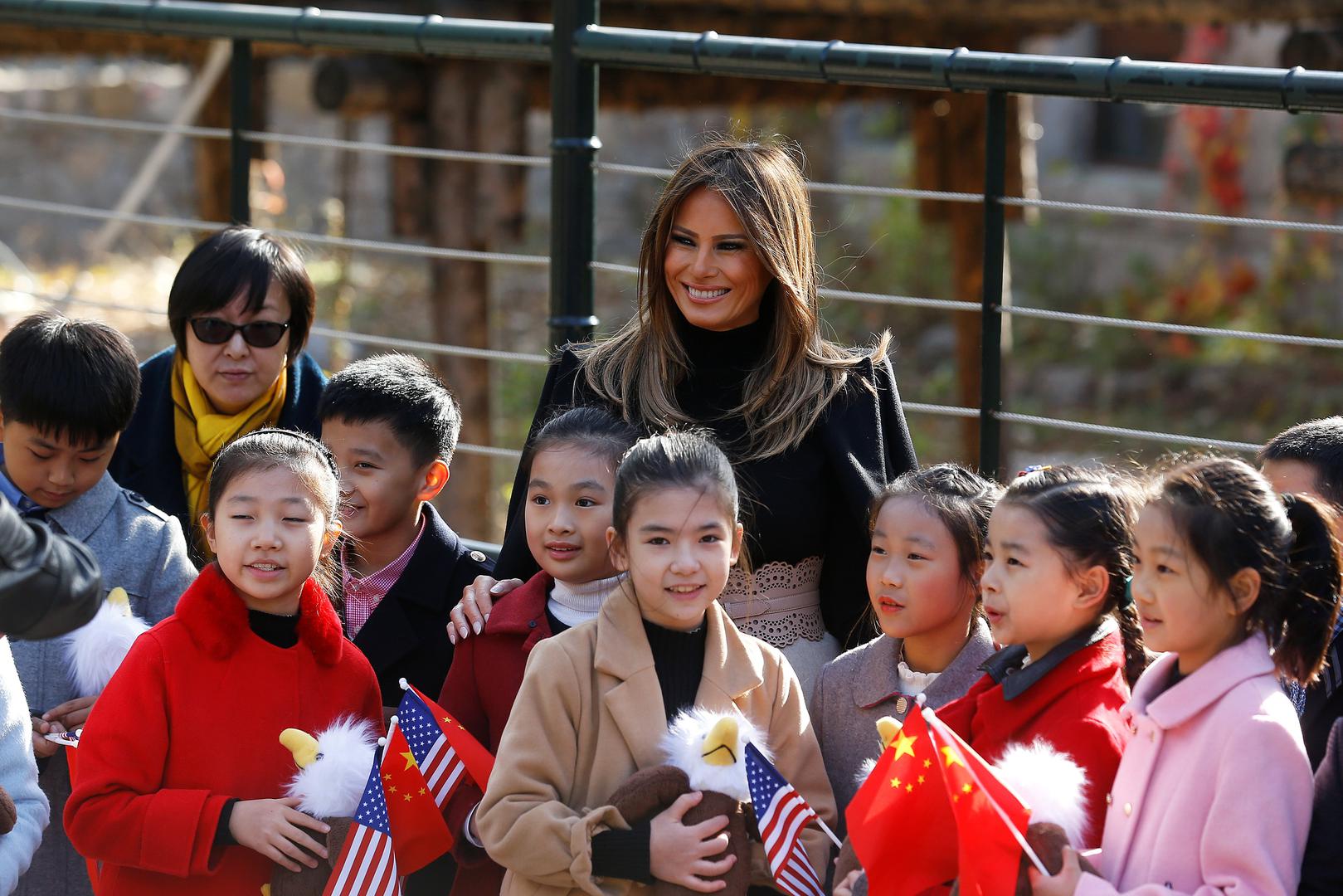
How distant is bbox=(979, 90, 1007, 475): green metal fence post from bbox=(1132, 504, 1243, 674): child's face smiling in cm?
106

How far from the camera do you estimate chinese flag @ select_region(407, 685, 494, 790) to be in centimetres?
245

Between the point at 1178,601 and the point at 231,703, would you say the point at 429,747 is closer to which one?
the point at 231,703

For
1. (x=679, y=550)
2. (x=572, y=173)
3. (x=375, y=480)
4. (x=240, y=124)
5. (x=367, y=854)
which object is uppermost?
(x=240, y=124)

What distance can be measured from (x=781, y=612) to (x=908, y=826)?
722 millimetres

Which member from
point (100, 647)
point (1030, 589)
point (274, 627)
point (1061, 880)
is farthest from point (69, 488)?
point (1061, 880)

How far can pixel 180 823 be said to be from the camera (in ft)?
7.63

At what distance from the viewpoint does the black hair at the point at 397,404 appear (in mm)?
2916

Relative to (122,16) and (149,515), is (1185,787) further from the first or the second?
(122,16)

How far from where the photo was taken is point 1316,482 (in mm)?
2449

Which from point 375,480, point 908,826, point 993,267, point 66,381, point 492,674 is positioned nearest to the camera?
point 908,826

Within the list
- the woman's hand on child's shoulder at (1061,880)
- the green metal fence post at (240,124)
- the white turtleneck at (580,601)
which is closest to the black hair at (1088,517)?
the woman's hand on child's shoulder at (1061,880)

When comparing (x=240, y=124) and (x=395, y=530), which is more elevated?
(x=240, y=124)

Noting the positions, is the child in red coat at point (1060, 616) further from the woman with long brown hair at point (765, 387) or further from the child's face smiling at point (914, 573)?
the woman with long brown hair at point (765, 387)

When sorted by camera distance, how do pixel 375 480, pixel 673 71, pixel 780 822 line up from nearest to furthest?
pixel 780 822, pixel 375 480, pixel 673 71
